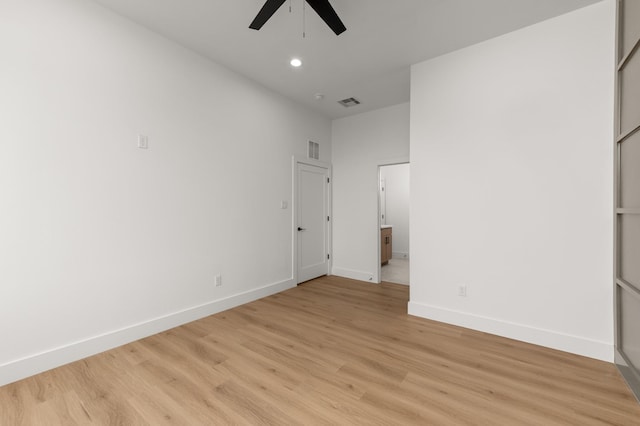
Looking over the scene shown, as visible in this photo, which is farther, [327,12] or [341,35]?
[341,35]

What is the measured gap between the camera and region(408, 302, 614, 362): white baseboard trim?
2.39m

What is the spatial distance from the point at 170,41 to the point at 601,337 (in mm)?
5133

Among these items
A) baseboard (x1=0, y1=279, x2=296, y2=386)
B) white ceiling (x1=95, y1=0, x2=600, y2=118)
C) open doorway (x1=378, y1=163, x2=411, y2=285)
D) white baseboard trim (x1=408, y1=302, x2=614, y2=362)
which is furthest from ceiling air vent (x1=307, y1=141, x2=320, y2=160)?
white baseboard trim (x1=408, y1=302, x2=614, y2=362)

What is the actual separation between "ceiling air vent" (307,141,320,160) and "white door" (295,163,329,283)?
0.19 meters

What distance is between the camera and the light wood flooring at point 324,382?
1.71m

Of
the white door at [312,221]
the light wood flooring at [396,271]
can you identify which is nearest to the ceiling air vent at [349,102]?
the white door at [312,221]

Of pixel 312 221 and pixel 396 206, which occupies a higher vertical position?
pixel 396 206

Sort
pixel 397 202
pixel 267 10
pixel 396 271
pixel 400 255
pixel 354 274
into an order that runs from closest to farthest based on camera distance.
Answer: pixel 267 10
pixel 354 274
pixel 396 271
pixel 400 255
pixel 397 202

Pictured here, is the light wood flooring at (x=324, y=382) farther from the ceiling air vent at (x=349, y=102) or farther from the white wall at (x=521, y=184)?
the ceiling air vent at (x=349, y=102)

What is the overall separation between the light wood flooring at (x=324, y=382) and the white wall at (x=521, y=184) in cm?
36

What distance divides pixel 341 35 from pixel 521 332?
356 centimetres

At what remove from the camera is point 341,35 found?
2.86 meters

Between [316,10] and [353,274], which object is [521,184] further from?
[353,274]

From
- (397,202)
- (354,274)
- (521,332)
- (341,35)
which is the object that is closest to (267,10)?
(341,35)
